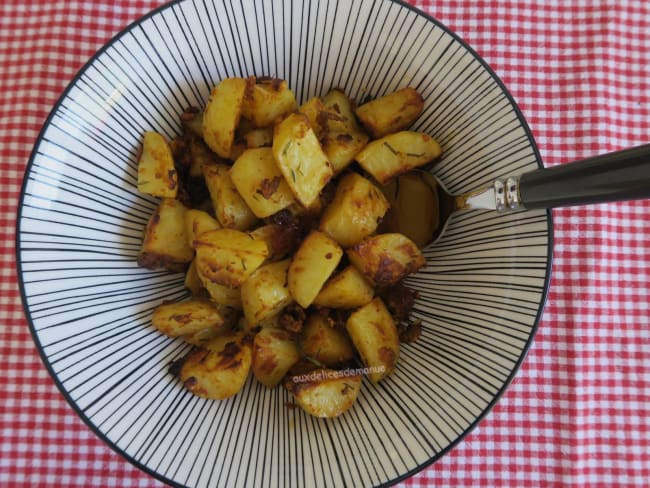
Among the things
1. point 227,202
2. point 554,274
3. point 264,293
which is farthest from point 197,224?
point 554,274

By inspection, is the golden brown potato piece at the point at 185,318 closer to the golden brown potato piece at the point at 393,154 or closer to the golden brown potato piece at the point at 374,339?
the golden brown potato piece at the point at 374,339

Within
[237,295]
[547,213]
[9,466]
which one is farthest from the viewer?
[9,466]

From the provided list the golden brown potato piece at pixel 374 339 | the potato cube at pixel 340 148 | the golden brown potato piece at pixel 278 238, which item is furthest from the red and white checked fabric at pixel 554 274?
the golden brown potato piece at pixel 278 238

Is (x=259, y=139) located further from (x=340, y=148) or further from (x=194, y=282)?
(x=194, y=282)

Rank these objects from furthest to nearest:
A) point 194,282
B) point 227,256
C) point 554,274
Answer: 1. point 554,274
2. point 194,282
3. point 227,256

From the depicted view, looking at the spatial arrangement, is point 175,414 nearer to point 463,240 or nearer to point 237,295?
point 237,295

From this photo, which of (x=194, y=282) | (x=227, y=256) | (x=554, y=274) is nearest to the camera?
(x=227, y=256)

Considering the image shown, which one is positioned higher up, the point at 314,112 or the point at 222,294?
the point at 314,112

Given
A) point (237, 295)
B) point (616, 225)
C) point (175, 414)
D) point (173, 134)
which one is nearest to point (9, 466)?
point (175, 414)
